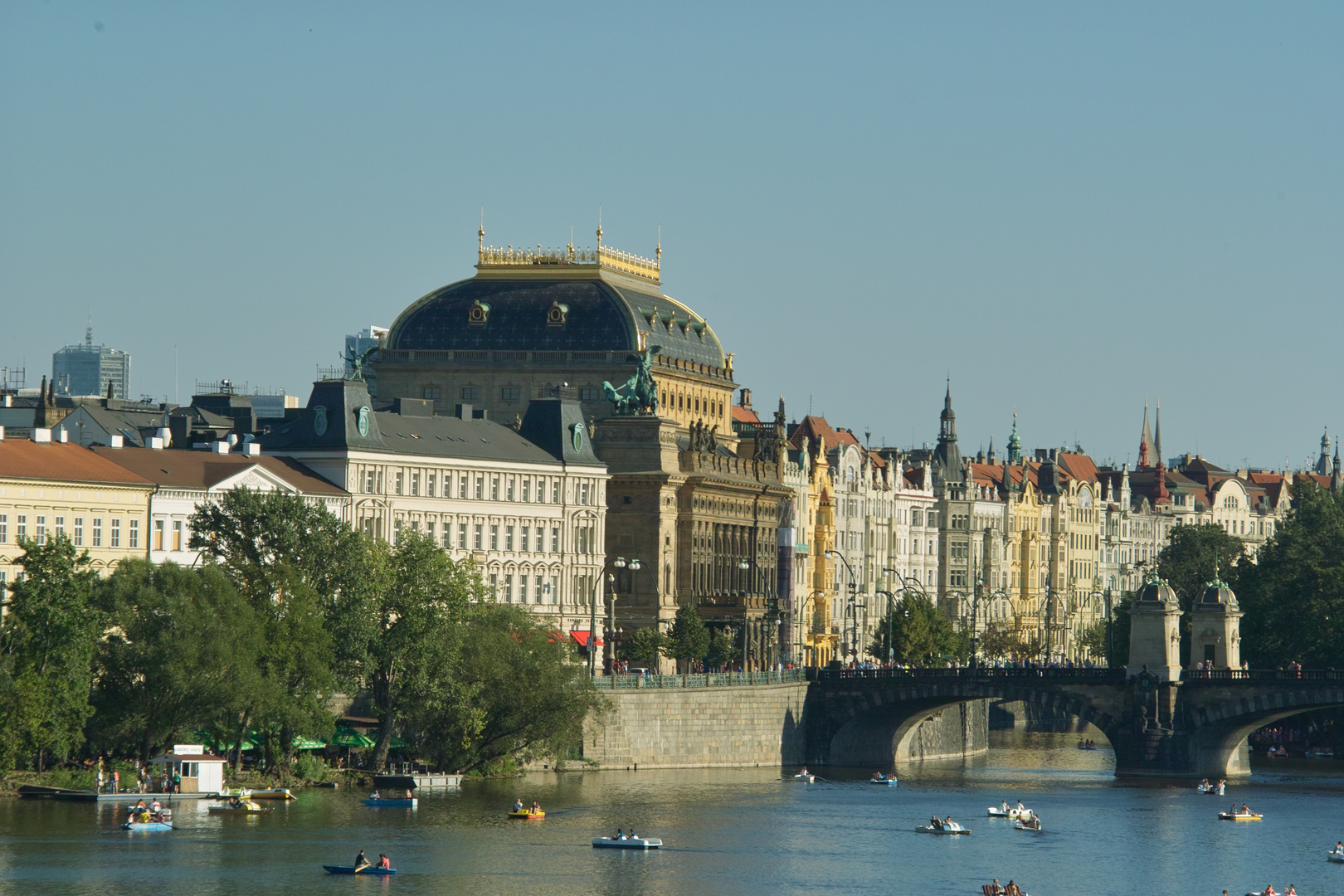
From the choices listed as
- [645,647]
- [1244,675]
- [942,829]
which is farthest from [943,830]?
[645,647]

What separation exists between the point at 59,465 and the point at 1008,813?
48.8 m

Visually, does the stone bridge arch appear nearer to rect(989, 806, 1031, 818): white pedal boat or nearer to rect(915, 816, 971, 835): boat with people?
rect(989, 806, 1031, 818): white pedal boat

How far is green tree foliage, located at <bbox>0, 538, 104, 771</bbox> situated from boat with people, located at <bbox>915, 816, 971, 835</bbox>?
36.0m

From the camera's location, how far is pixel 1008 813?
479ft

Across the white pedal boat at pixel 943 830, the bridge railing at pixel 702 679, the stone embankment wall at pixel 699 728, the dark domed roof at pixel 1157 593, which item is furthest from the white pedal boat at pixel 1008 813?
the dark domed roof at pixel 1157 593

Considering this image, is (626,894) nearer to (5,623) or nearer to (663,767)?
(5,623)

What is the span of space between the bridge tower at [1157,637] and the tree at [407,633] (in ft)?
139

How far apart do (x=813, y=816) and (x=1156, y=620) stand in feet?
116

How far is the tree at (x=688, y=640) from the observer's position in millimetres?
191000

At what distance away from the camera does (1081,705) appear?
565ft

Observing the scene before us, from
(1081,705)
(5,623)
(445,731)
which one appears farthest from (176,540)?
(1081,705)

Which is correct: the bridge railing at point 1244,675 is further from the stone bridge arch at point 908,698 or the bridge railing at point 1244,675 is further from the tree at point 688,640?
the tree at point 688,640

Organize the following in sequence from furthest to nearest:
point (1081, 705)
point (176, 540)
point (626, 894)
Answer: point (1081, 705), point (176, 540), point (626, 894)

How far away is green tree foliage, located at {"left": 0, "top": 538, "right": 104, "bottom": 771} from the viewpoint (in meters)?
128
